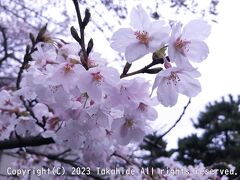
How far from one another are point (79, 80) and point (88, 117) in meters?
0.19

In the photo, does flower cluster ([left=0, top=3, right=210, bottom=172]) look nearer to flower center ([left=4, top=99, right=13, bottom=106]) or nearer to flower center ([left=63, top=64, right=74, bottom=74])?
flower center ([left=63, top=64, right=74, bottom=74])

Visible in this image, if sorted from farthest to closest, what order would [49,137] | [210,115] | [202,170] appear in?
[210,115] → [202,170] → [49,137]

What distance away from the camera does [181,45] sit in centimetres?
122

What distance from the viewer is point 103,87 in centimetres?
125

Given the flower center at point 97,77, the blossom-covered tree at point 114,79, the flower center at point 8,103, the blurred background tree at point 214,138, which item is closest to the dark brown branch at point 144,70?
the blossom-covered tree at point 114,79

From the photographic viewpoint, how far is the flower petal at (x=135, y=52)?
1199mm

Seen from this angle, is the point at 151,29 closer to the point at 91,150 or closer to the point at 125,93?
the point at 125,93

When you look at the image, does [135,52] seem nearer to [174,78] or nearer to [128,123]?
[174,78]

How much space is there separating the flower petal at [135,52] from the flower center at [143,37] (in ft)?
0.05

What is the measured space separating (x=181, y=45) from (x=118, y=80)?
260 millimetres

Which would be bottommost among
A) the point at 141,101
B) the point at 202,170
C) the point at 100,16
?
the point at 202,170

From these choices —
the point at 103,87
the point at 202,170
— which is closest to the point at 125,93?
the point at 103,87

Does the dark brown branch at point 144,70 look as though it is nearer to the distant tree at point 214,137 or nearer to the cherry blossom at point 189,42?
the cherry blossom at point 189,42

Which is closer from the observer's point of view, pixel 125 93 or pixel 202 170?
pixel 125 93
